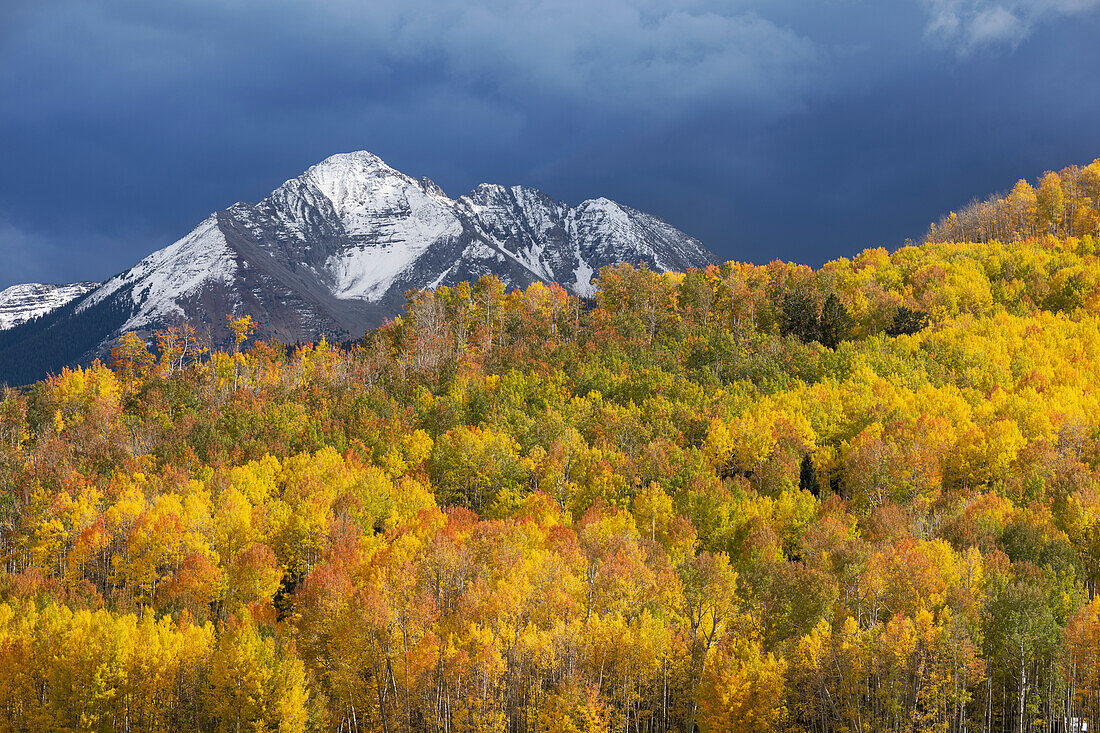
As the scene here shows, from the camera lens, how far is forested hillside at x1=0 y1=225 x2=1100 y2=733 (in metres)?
55.6

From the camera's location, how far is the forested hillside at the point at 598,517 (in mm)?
55625

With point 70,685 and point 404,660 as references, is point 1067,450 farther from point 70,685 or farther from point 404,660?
point 70,685

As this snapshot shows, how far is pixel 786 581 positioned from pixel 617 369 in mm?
58365

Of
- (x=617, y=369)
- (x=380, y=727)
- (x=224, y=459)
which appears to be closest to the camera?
(x=380, y=727)

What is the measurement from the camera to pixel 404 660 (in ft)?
190

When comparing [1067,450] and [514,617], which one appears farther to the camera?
[1067,450]

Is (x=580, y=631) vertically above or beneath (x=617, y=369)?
beneath

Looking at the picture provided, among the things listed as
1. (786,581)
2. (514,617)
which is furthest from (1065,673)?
(514,617)

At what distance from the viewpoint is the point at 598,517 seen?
8344 cm

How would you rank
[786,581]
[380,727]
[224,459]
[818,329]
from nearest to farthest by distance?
[380,727], [786,581], [224,459], [818,329]

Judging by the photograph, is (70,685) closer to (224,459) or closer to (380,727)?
(380,727)

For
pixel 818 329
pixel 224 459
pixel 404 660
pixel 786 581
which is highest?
pixel 818 329

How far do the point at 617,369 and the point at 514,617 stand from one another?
62.5m

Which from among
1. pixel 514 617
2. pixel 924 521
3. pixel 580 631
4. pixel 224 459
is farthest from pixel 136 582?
pixel 924 521
